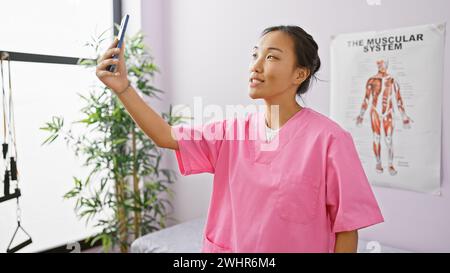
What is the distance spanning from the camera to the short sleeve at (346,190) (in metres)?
0.83

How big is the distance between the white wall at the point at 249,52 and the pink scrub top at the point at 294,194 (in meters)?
1.08

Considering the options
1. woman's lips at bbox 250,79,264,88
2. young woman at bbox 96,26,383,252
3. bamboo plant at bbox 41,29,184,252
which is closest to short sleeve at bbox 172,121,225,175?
young woman at bbox 96,26,383,252

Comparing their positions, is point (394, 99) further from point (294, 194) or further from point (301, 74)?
point (294, 194)

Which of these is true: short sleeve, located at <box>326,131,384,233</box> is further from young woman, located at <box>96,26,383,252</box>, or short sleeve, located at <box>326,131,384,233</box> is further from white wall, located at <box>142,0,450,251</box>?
white wall, located at <box>142,0,450,251</box>

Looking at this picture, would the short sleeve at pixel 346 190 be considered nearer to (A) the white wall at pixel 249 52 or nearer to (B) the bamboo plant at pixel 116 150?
(A) the white wall at pixel 249 52

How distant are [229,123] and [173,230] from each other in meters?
1.38

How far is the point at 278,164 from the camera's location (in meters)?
0.89

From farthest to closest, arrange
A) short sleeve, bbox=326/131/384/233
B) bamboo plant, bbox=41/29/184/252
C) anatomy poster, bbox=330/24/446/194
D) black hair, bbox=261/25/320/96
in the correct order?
bamboo plant, bbox=41/29/184/252
anatomy poster, bbox=330/24/446/194
black hair, bbox=261/25/320/96
short sleeve, bbox=326/131/384/233

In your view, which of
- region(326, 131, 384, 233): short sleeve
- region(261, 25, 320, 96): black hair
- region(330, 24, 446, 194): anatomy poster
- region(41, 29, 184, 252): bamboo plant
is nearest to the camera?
region(326, 131, 384, 233): short sleeve

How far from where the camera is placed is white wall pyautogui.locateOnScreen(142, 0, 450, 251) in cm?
177

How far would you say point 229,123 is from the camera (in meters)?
1.01

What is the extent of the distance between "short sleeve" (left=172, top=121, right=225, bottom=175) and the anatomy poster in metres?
1.12

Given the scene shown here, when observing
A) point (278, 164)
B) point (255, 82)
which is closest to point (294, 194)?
point (278, 164)

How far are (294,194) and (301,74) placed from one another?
0.30 metres
